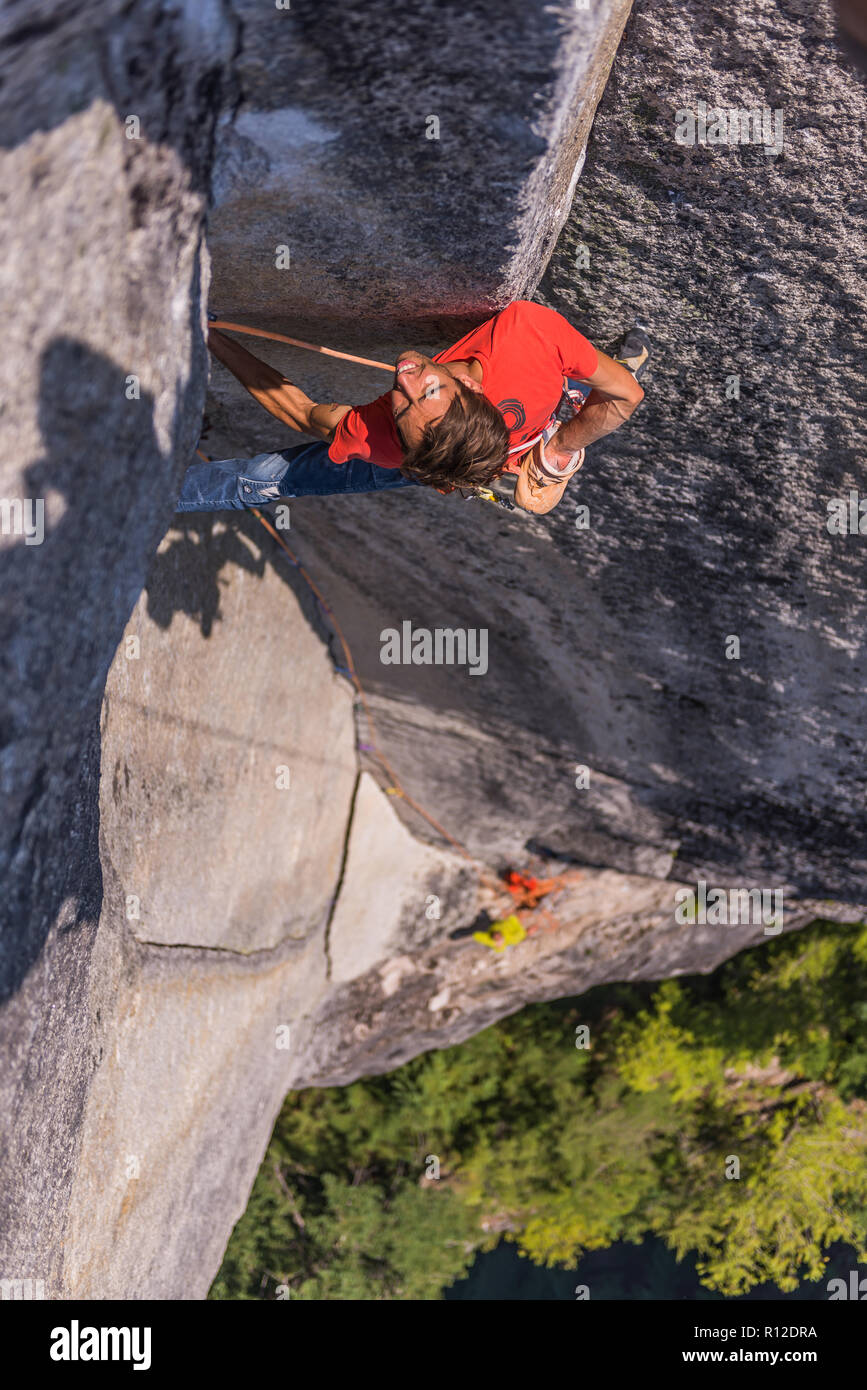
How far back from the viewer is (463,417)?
2.35 metres

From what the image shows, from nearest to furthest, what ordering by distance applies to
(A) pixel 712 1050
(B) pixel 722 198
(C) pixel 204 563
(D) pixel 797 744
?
(B) pixel 722 198 < (C) pixel 204 563 < (D) pixel 797 744 < (A) pixel 712 1050

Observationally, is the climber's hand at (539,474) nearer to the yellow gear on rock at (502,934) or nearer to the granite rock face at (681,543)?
the granite rock face at (681,543)

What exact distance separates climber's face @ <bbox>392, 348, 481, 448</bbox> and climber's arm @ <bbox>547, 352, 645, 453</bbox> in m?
0.61

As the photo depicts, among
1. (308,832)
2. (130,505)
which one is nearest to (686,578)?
(130,505)

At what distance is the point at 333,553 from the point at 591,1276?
1305 centimetres

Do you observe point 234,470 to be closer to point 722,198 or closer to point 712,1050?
point 722,198

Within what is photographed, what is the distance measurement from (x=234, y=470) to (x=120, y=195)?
61.1 inches

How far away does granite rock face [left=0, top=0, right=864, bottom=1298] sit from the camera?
181cm

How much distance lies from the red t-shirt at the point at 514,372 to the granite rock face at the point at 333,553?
182mm

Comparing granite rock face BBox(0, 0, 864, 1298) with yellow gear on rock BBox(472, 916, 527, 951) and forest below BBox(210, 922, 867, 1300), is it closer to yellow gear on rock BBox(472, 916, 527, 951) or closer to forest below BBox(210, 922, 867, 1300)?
yellow gear on rock BBox(472, 916, 527, 951)

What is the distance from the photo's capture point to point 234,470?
10.8ft

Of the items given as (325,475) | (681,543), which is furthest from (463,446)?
(681,543)

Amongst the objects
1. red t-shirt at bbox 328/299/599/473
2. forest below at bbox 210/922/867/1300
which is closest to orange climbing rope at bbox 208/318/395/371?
red t-shirt at bbox 328/299/599/473

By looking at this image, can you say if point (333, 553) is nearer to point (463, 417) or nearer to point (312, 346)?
point (312, 346)
